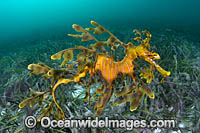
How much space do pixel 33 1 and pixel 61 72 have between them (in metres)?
123

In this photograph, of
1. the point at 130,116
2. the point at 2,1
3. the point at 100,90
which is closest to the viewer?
the point at 100,90

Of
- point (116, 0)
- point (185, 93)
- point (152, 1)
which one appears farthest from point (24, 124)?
point (116, 0)

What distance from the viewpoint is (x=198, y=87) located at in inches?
78.6

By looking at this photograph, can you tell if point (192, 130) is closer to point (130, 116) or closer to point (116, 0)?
point (130, 116)

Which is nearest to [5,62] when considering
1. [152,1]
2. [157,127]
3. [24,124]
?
[24,124]

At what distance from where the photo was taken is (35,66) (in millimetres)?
1150

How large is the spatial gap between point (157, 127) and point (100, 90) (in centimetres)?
81

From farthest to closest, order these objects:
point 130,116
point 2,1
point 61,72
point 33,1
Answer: point 33,1
point 2,1
point 130,116
point 61,72

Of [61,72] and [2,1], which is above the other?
[2,1]

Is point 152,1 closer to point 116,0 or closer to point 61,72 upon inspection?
point 116,0

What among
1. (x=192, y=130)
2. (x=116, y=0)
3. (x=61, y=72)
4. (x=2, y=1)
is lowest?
(x=192, y=130)

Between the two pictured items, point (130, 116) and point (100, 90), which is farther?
point (130, 116)

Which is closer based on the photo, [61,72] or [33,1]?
[61,72]

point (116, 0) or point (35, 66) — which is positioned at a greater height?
point (116, 0)
